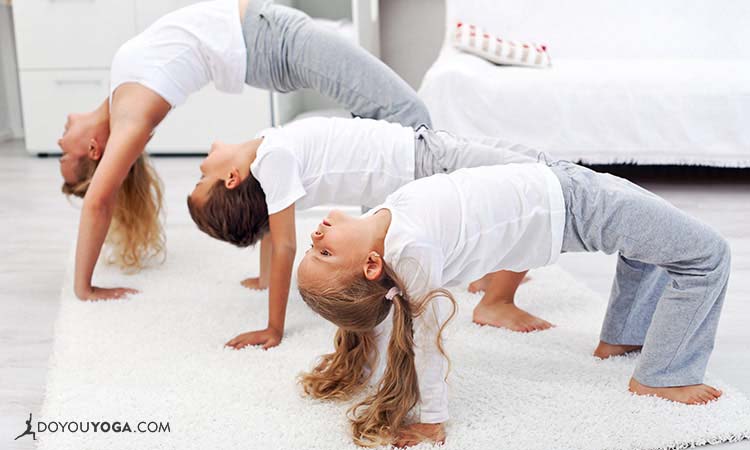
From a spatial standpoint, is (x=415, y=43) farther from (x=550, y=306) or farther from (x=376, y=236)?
(x=376, y=236)

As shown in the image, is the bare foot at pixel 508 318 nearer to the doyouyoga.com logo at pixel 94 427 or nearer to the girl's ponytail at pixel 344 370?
the girl's ponytail at pixel 344 370

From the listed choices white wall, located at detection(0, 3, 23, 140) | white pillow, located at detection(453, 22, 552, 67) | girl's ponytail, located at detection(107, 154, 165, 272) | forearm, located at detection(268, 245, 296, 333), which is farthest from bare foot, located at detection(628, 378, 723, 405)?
white wall, located at detection(0, 3, 23, 140)

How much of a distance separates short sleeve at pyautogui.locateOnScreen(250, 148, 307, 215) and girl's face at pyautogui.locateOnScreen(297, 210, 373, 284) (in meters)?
0.31

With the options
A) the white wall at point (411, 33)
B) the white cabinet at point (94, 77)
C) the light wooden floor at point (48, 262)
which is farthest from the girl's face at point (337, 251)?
the white wall at point (411, 33)

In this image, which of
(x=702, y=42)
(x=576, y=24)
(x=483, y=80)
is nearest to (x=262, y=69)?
(x=483, y=80)

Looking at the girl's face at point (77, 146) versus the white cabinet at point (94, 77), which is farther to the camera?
the white cabinet at point (94, 77)

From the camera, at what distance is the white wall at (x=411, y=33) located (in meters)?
3.55

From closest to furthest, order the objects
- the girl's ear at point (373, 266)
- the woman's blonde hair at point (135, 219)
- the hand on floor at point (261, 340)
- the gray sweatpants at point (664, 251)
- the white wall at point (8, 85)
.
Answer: the girl's ear at point (373, 266)
the gray sweatpants at point (664, 251)
the hand on floor at point (261, 340)
the woman's blonde hair at point (135, 219)
the white wall at point (8, 85)

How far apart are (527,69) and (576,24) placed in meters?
0.62

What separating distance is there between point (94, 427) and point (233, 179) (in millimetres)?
481

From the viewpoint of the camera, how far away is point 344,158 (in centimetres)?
150

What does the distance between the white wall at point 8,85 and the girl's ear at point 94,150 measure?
2.18 meters

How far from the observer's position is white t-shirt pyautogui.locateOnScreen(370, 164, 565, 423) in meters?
1.12

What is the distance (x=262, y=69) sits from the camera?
1.74m
